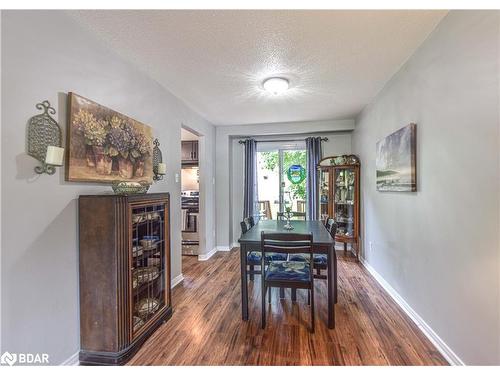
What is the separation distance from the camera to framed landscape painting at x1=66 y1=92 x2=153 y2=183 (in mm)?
1724

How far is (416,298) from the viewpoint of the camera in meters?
2.24

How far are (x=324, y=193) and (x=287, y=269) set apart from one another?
102 inches

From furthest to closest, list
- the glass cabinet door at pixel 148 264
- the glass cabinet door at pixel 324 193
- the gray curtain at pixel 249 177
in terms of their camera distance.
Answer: the gray curtain at pixel 249 177 < the glass cabinet door at pixel 324 193 < the glass cabinet door at pixel 148 264

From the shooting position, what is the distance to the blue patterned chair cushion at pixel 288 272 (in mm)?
2256

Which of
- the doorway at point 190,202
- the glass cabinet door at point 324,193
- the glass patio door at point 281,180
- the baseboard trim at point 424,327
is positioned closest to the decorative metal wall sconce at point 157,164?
the doorway at point 190,202

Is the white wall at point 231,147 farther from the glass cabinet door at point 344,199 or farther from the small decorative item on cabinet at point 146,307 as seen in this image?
the small decorative item on cabinet at point 146,307

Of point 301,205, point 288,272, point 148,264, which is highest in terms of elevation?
point 301,205

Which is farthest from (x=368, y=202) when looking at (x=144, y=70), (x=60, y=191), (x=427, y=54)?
(x=60, y=191)

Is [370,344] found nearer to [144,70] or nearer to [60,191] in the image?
[60,191]

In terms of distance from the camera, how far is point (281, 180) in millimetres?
5195

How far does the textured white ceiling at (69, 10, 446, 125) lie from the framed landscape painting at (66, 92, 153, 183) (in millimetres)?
608

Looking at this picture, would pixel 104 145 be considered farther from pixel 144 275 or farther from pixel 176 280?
pixel 176 280

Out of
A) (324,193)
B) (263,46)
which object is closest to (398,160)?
(263,46)

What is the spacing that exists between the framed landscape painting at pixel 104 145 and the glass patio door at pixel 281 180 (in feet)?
9.86
